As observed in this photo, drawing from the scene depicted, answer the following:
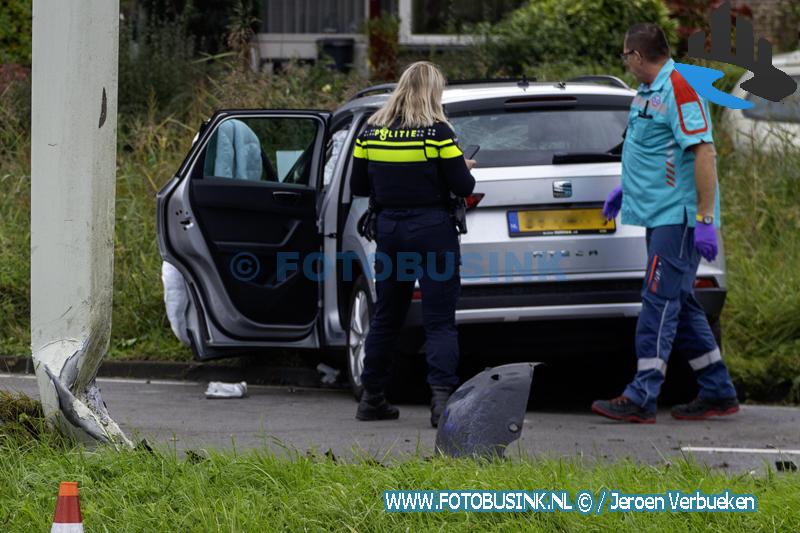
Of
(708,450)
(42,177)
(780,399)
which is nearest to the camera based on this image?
(42,177)

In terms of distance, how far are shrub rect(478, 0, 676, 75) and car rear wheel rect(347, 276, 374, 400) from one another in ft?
27.5

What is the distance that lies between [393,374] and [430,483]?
3194 millimetres

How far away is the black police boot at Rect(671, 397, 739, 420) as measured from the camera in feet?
26.2

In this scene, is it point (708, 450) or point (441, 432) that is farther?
point (708, 450)

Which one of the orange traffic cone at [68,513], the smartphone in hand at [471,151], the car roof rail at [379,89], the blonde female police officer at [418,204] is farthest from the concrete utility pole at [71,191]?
the car roof rail at [379,89]

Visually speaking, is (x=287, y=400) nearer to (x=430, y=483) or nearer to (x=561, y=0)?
(x=430, y=483)

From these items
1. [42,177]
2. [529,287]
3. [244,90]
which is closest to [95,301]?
[42,177]

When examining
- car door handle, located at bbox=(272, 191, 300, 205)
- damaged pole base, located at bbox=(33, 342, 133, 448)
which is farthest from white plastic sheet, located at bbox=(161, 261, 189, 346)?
damaged pole base, located at bbox=(33, 342, 133, 448)

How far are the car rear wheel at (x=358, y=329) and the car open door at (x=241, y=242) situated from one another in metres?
0.47

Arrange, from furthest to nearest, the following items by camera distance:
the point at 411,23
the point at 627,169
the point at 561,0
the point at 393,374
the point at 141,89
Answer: the point at 411,23 → the point at 561,0 → the point at 141,89 → the point at 393,374 → the point at 627,169

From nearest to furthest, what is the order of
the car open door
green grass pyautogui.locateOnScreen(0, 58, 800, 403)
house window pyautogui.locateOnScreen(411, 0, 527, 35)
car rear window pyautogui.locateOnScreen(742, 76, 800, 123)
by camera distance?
the car open door
green grass pyautogui.locateOnScreen(0, 58, 800, 403)
car rear window pyautogui.locateOnScreen(742, 76, 800, 123)
house window pyautogui.locateOnScreen(411, 0, 527, 35)

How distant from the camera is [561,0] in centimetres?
1739

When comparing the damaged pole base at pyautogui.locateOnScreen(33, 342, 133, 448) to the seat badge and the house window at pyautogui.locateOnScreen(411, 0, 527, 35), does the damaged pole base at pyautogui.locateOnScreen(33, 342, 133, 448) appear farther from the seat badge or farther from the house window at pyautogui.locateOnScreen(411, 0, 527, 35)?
the house window at pyautogui.locateOnScreen(411, 0, 527, 35)

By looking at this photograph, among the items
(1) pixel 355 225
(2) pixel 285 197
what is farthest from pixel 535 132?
(2) pixel 285 197
